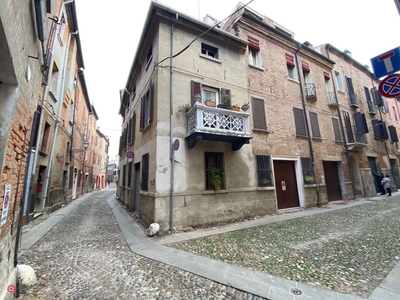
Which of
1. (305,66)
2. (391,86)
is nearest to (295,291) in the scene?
(391,86)

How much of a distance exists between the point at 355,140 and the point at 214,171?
12.1 meters

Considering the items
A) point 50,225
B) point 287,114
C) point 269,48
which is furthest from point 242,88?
point 50,225

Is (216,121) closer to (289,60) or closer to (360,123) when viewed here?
(289,60)

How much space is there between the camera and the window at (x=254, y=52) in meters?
9.95

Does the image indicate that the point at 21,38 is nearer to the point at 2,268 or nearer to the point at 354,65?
the point at 2,268

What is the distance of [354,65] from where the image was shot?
1586 cm

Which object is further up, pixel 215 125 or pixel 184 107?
pixel 184 107

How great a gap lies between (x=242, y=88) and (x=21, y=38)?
8.12 metres

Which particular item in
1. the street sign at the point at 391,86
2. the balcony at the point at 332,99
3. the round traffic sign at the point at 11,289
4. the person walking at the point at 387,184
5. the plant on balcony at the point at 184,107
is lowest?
the round traffic sign at the point at 11,289

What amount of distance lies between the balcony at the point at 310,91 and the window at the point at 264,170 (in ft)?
18.5

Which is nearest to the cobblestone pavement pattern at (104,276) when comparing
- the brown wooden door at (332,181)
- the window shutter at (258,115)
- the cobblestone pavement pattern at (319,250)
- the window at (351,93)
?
the cobblestone pavement pattern at (319,250)

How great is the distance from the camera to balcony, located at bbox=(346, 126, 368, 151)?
12164 mm

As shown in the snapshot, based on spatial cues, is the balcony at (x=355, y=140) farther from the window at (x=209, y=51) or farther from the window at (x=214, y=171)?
the window at (x=209, y=51)

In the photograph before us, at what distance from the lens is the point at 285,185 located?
9.13m
